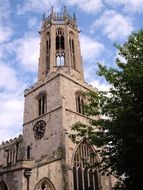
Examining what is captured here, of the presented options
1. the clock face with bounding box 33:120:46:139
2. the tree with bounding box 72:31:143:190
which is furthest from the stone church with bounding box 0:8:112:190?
the tree with bounding box 72:31:143:190

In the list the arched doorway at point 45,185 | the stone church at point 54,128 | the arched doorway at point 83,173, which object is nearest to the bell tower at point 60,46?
the stone church at point 54,128

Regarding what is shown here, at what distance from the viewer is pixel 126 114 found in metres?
11.5

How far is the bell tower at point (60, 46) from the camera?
35.4 m

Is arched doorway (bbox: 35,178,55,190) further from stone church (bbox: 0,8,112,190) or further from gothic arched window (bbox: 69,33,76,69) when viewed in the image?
gothic arched window (bbox: 69,33,76,69)

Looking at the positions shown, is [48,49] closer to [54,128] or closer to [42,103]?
[42,103]

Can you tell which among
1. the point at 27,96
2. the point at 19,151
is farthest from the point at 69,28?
the point at 19,151

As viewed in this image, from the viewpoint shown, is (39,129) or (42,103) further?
(42,103)

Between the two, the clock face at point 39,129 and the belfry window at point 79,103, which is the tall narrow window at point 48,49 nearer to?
the belfry window at point 79,103

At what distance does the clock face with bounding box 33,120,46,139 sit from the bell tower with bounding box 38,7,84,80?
22.7 feet

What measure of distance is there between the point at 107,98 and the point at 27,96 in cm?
2307

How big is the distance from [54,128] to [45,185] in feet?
21.1

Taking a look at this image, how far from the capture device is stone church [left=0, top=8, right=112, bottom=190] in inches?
951

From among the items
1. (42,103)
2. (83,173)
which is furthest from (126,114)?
(42,103)

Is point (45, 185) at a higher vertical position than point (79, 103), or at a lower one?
lower
